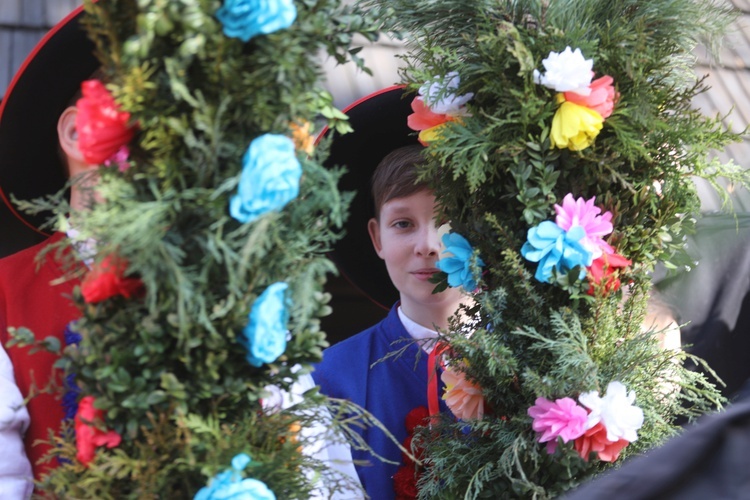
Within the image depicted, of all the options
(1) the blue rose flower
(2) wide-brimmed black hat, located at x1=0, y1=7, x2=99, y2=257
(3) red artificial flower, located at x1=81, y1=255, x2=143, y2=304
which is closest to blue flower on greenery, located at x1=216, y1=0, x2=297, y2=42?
(1) the blue rose flower

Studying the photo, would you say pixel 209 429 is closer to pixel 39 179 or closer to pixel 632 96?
pixel 39 179

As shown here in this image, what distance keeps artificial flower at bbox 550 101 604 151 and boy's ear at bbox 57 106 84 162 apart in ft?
Answer: 2.72

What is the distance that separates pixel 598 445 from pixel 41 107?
3.79 feet

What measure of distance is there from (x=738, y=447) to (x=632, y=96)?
3.22 feet

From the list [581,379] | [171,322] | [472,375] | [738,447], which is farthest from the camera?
[472,375]

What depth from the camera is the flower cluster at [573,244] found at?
1613mm

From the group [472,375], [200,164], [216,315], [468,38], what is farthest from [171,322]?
[468,38]

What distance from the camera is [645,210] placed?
1.68 metres

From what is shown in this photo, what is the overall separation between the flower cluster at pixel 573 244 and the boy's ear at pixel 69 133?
0.80m

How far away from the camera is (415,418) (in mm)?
1974

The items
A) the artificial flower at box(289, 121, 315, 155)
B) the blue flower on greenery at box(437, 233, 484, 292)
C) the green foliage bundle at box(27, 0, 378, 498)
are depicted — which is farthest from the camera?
the blue flower on greenery at box(437, 233, 484, 292)

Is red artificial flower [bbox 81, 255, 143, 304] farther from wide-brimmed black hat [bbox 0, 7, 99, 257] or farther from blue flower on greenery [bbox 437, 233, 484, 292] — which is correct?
blue flower on greenery [bbox 437, 233, 484, 292]

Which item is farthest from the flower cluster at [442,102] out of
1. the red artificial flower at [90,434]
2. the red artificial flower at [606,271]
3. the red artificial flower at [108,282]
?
the red artificial flower at [90,434]

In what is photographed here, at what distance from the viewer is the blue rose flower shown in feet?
3.88
